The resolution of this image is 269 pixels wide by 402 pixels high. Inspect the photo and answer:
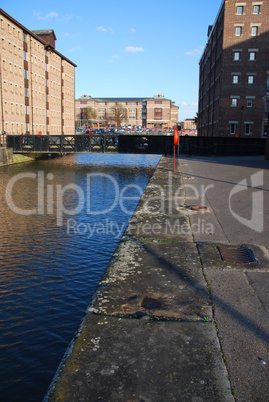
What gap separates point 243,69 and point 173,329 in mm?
51712

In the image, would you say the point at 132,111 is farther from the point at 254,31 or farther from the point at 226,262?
the point at 226,262

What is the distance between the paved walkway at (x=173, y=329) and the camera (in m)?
2.80

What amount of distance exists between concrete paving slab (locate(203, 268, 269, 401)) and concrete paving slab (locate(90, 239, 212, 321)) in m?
0.19

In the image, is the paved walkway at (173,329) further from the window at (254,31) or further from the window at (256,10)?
the window at (256,10)

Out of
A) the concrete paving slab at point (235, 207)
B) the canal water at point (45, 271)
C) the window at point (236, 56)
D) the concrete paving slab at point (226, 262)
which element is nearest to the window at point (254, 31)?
the window at point (236, 56)

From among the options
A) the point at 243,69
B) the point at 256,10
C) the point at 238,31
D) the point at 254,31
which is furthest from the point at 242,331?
the point at 256,10

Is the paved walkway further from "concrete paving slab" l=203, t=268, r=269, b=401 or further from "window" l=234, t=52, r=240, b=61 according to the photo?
"window" l=234, t=52, r=240, b=61

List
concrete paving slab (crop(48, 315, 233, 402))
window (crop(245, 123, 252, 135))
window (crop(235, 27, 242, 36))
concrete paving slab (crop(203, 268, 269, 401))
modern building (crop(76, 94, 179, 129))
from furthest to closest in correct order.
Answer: modern building (crop(76, 94, 179, 129)), window (crop(245, 123, 252, 135)), window (crop(235, 27, 242, 36)), concrete paving slab (crop(203, 268, 269, 401)), concrete paving slab (crop(48, 315, 233, 402))

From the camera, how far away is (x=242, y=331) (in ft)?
12.0

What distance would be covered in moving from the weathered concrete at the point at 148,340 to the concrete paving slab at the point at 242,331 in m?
0.10

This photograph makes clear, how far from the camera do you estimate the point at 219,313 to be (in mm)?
4016

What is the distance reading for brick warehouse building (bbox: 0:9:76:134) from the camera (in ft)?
159

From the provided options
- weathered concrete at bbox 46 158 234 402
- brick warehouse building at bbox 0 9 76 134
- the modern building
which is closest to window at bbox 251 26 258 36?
brick warehouse building at bbox 0 9 76 134

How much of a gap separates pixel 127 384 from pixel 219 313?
1559mm
